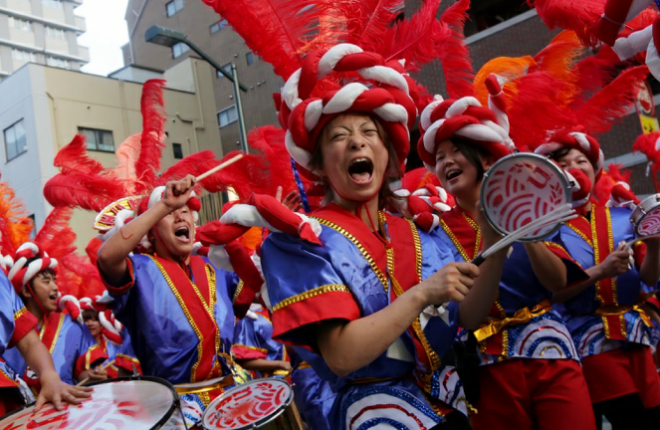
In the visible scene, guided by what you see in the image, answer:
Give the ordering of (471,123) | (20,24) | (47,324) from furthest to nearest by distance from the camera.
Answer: (20,24) < (47,324) < (471,123)

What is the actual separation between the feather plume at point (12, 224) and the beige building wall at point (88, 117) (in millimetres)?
14045

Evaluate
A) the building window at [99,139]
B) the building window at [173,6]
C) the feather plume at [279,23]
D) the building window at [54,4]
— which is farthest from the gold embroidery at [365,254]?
the building window at [54,4]

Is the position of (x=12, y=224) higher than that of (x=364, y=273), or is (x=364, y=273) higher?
(x=12, y=224)

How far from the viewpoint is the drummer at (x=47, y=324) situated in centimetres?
518

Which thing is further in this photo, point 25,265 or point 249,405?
point 25,265

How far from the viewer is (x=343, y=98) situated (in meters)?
2.24

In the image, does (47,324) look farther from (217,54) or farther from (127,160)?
(217,54)

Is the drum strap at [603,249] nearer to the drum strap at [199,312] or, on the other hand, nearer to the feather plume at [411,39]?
the feather plume at [411,39]

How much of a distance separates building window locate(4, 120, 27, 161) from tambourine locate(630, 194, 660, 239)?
20743 millimetres

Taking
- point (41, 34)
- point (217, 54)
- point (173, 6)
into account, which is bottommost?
point (217, 54)

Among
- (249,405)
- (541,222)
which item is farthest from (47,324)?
(541,222)

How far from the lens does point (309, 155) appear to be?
2398 mm

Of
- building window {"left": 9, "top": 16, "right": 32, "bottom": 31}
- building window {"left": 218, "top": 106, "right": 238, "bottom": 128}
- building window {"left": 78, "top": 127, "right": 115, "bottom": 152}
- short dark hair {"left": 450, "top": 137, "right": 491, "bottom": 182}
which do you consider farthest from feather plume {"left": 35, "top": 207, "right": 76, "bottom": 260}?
building window {"left": 9, "top": 16, "right": 32, "bottom": 31}

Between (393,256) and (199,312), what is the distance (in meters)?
1.66
